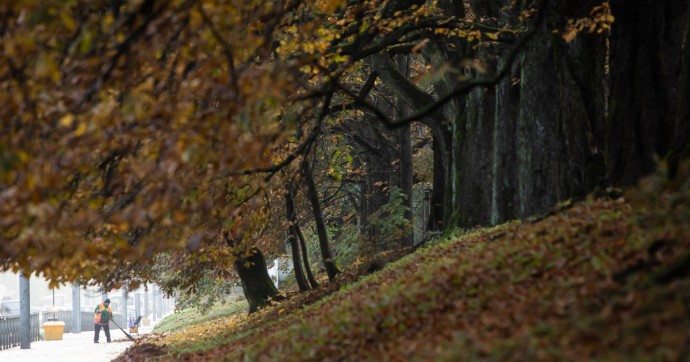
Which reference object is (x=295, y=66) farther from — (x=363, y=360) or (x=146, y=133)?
(x=363, y=360)

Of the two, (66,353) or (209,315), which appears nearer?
(66,353)

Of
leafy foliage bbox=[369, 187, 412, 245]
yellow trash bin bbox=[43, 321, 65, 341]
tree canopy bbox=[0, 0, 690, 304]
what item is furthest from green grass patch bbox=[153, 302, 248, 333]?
tree canopy bbox=[0, 0, 690, 304]

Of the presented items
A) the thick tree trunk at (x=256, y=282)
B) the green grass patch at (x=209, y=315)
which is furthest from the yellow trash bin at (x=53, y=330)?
the thick tree trunk at (x=256, y=282)

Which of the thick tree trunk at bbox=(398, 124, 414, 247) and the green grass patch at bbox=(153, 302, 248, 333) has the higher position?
the thick tree trunk at bbox=(398, 124, 414, 247)

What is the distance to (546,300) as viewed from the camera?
7.21 meters

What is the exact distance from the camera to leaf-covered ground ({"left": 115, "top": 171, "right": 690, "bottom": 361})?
5.83 m

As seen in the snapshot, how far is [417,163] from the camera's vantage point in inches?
1232

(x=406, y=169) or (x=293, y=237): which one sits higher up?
(x=406, y=169)

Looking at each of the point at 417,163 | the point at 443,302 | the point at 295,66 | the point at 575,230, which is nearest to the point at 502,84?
the point at 575,230

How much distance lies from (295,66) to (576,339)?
11.4 feet

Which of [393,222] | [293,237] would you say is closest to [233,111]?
[293,237]

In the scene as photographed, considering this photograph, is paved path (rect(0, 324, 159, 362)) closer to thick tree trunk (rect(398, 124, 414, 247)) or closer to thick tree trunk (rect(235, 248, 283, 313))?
thick tree trunk (rect(235, 248, 283, 313))

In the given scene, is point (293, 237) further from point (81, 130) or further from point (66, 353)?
point (81, 130)

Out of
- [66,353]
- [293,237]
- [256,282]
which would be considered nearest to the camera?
[293,237]
